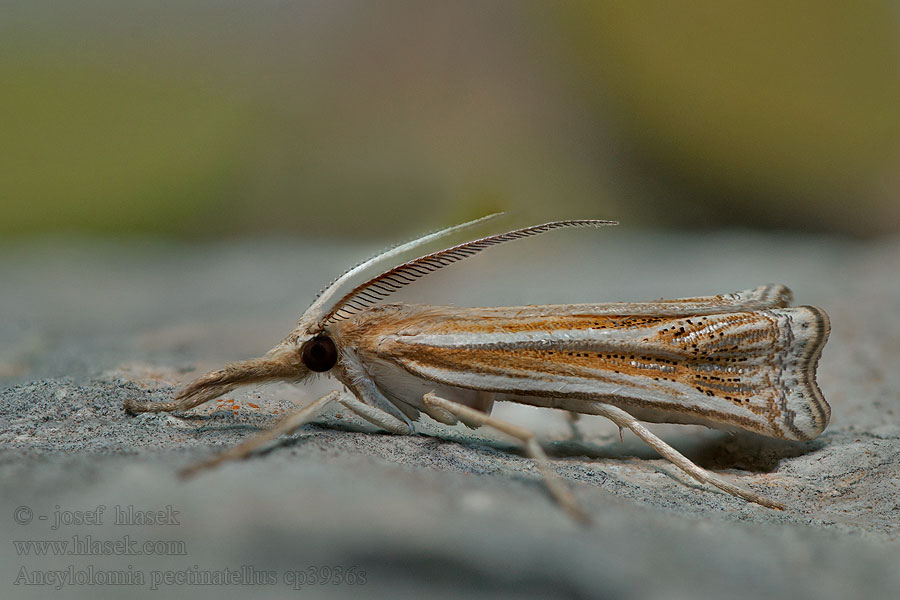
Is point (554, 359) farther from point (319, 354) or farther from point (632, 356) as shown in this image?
point (319, 354)

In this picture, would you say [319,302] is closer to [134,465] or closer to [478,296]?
[134,465]

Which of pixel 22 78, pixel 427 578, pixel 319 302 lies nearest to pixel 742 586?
pixel 427 578

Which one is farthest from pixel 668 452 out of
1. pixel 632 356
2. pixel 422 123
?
pixel 422 123

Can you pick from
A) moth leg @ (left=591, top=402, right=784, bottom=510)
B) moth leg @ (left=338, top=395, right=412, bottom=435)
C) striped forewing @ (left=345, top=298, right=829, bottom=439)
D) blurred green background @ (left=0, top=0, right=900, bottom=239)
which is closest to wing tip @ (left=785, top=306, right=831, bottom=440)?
striped forewing @ (left=345, top=298, right=829, bottom=439)

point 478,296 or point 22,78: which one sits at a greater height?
point 22,78

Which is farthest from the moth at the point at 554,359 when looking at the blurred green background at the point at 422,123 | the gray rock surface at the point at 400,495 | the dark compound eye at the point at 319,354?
the blurred green background at the point at 422,123

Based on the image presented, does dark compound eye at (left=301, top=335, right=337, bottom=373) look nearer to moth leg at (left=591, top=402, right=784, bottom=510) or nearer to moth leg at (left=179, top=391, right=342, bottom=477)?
moth leg at (left=179, top=391, right=342, bottom=477)

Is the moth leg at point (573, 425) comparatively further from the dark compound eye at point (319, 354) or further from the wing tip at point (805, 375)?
the dark compound eye at point (319, 354)
